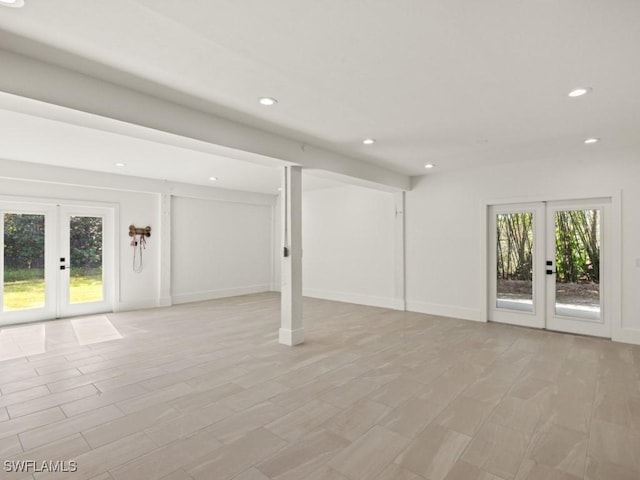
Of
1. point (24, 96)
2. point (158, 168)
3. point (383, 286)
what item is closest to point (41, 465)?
point (24, 96)

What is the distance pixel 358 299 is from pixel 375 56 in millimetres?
5937

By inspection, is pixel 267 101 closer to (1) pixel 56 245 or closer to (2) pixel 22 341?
(2) pixel 22 341

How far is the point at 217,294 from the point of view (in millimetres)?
8492

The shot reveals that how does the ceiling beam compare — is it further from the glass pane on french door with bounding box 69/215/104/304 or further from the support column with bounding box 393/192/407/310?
the glass pane on french door with bounding box 69/215/104/304

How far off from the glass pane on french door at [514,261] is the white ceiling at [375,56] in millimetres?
1981

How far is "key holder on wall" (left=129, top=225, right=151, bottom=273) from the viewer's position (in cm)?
709

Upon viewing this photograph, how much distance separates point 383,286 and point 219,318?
133 inches

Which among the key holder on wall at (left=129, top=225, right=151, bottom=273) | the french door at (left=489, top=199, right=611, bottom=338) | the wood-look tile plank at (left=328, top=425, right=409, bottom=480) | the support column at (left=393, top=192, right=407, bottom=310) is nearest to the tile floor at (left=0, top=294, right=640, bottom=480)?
the wood-look tile plank at (left=328, top=425, right=409, bottom=480)

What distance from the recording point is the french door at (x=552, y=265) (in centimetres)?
500

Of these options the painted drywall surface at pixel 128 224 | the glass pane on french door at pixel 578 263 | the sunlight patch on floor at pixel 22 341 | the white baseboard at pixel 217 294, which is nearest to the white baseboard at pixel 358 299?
the white baseboard at pixel 217 294

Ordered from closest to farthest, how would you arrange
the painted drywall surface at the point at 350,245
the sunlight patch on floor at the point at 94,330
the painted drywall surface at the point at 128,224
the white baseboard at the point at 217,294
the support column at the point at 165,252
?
the sunlight patch on floor at the point at 94,330 < the painted drywall surface at the point at 128,224 < the painted drywall surface at the point at 350,245 < the support column at the point at 165,252 < the white baseboard at the point at 217,294

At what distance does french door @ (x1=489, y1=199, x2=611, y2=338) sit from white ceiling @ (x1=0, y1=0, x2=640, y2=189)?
5.46 ft

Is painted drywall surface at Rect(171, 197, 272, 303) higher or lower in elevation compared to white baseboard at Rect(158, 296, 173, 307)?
higher

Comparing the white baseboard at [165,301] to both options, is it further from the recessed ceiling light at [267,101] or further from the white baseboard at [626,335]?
the white baseboard at [626,335]
